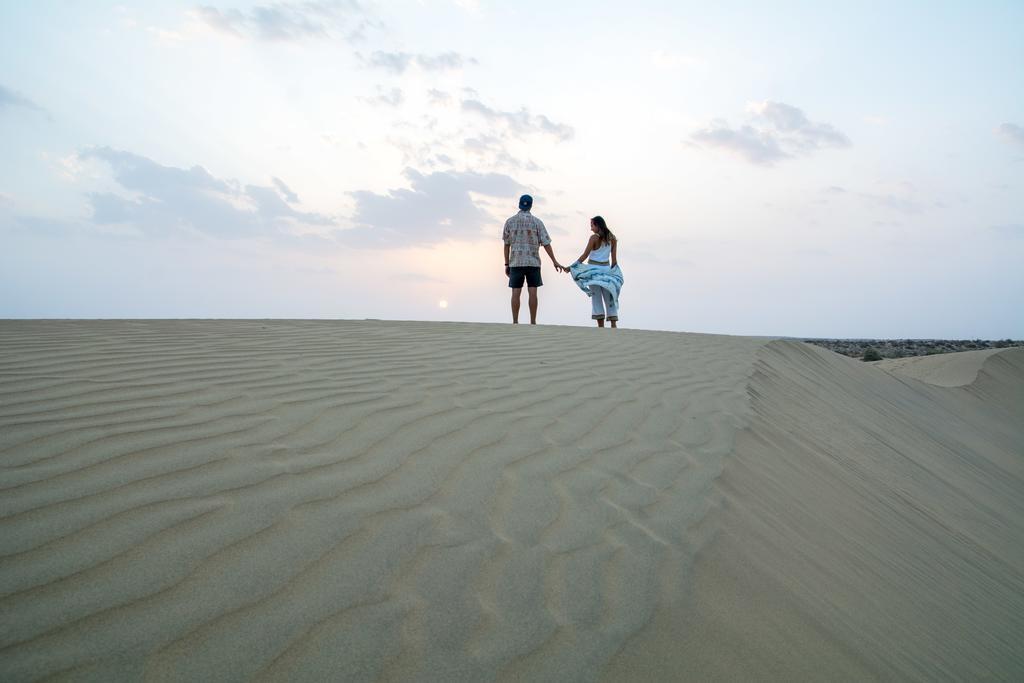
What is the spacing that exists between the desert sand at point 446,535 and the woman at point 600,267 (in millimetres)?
6539

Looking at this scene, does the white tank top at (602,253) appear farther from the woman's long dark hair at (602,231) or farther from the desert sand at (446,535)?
the desert sand at (446,535)

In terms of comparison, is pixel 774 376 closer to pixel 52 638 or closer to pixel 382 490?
pixel 382 490

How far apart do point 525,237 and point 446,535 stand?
334 inches

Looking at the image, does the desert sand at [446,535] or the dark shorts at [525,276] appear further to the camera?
the dark shorts at [525,276]

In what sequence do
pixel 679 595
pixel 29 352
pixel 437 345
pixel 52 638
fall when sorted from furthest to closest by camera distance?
pixel 437 345 → pixel 29 352 → pixel 679 595 → pixel 52 638

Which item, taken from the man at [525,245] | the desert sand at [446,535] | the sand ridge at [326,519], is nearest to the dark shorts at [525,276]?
the man at [525,245]

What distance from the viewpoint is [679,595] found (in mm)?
1913

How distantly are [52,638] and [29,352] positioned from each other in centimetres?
325

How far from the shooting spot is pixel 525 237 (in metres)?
10.1

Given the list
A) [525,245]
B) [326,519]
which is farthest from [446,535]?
[525,245]

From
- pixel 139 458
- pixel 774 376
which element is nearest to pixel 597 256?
pixel 774 376

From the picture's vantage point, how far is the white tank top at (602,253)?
10.9m

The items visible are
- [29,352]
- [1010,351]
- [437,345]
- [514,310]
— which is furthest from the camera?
[1010,351]

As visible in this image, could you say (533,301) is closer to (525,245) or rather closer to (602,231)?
(525,245)
